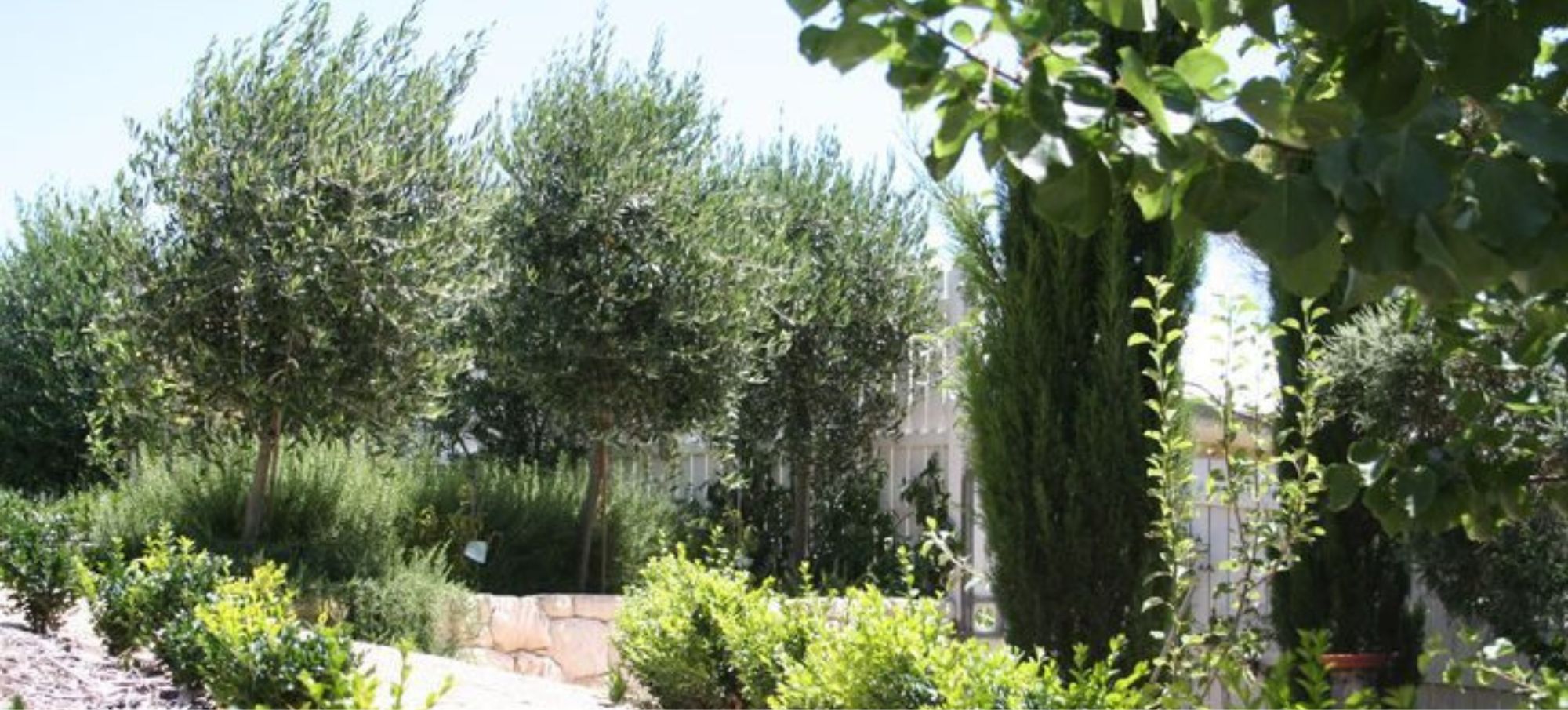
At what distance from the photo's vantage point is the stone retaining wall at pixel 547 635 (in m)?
9.52

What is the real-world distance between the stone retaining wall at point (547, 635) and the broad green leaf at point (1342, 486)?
7.45 metres

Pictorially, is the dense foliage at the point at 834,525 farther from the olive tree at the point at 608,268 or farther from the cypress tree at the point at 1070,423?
the cypress tree at the point at 1070,423

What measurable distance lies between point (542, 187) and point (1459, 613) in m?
6.32

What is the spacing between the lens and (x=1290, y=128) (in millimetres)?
1499

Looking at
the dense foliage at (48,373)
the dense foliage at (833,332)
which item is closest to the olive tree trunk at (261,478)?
the dense foliage at (833,332)

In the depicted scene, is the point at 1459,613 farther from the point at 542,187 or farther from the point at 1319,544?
the point at 542,187

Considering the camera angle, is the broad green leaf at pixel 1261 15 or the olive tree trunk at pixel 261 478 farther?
the olive tree trunk at pixel 261 478

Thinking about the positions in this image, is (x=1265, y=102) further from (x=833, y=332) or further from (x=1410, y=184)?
(x=833, y=332)

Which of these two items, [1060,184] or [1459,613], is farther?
[1459,613]

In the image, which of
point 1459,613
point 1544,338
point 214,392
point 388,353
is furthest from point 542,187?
point 1544,338

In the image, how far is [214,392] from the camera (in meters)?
9.57

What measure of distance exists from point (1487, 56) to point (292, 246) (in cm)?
866

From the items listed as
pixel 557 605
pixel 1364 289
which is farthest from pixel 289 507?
pixel 1364 289

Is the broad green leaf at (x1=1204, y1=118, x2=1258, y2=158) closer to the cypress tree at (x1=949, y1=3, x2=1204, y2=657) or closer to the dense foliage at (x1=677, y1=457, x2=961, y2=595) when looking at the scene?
the cypress tree at (x1=949, y1=3, x2=1204, y2=657)
